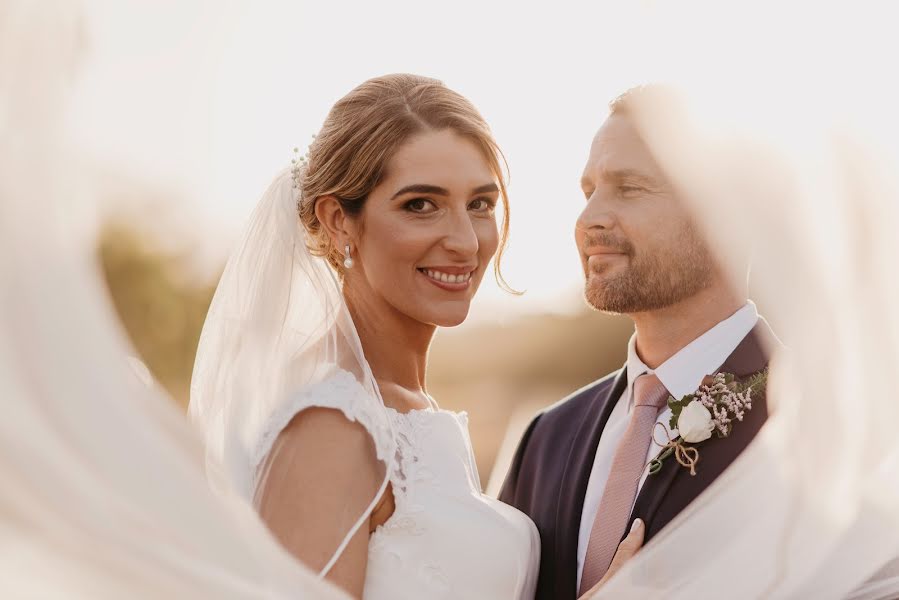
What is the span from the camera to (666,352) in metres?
4.36

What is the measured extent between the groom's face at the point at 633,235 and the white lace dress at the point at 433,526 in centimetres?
92

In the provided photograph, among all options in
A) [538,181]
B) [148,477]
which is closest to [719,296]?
[538,181]

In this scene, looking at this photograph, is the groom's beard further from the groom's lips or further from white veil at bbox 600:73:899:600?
white veil at bbox 600:73:899:600

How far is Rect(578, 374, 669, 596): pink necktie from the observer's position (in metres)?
3.92

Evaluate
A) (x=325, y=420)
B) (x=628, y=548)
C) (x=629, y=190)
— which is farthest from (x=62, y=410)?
(x=629, y=190)

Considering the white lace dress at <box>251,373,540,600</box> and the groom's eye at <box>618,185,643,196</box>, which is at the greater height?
the groom's eye at <box>618,185,643,196</box>

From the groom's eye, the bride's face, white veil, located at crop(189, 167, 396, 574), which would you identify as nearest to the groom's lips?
the groom's eye

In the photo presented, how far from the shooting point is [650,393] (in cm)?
425

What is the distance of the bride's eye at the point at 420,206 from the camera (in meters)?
4.00

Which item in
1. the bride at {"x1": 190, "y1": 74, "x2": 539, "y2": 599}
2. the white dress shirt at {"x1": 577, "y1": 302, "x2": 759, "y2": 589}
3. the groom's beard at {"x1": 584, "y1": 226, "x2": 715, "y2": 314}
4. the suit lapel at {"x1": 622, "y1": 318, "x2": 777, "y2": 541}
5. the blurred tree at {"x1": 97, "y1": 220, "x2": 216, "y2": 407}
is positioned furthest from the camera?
the blurred tree at {"x1": 97, "y1": 220, "x2": 216, "y2": 407}

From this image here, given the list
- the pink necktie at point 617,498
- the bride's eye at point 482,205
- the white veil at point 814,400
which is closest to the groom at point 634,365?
the pink necktie at point 617,498

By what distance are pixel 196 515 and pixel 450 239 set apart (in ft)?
5.67

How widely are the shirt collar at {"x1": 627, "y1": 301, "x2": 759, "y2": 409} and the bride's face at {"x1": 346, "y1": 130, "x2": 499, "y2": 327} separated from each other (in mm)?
852

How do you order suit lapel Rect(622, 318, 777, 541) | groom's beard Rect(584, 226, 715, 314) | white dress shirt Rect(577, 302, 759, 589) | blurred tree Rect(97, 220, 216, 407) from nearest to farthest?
suit lapel Rect(622, 318, 777, 541) → white dress shirt Rect(577, 302, 759, 589) → groom's beard Rect(584, 226, 715, 314) → blurred tree Rect(97, 220, 216, 407)
